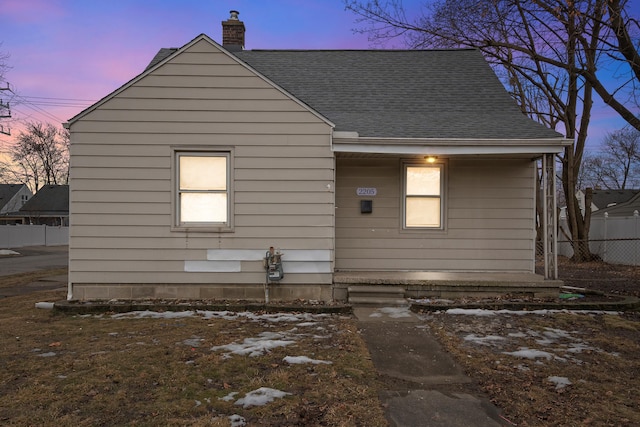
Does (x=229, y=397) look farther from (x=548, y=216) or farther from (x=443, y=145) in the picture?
(x=548, y=216)

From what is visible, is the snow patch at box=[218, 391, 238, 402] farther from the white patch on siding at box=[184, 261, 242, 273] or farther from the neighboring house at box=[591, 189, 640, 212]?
the neighboring house at box=[591, 189, 640, 212]

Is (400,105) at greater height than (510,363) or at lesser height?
greater

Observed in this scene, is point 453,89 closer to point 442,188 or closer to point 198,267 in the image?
point 442,188

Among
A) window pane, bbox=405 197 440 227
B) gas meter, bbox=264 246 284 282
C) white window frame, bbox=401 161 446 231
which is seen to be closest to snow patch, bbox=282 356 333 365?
gas meter, bbox=264 246 284 282

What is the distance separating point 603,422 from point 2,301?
29.4 feet


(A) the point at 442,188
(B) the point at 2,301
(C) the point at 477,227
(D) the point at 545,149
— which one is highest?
(D) the point at 545,149

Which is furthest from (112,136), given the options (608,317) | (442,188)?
(608,317)

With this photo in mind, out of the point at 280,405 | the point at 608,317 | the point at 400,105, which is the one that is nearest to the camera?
the point at 280,405

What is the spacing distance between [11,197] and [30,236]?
29.9 m

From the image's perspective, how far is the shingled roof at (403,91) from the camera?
7297mm

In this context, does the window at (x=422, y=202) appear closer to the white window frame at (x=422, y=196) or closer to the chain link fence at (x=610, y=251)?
the white window frame at (x=422, y=196)

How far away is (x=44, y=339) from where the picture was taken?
15.8 ft

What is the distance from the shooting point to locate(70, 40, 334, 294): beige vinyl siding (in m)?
6.55

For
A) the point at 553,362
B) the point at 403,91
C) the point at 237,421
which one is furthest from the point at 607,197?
the point at 237,421
